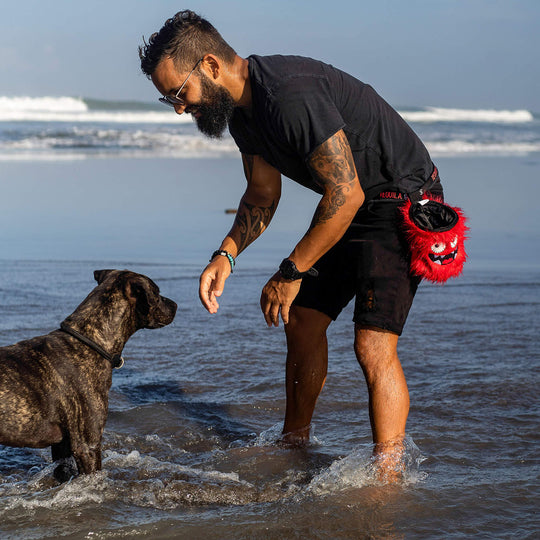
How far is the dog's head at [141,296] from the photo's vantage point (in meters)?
4.17

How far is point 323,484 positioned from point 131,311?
140 cm

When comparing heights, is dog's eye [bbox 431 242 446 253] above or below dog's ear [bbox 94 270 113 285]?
above

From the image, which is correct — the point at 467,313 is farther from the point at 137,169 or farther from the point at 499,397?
the point at 137,169

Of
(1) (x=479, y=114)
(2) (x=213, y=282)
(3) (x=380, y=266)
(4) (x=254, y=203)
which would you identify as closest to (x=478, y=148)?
(4) (x=254, y=203)

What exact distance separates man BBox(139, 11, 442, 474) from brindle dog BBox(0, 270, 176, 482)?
50 centimetres

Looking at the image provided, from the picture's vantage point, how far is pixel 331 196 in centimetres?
354

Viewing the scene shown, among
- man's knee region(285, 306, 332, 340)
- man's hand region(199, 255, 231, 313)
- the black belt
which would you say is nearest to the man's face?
man's hand region(199, 255, 231, 313)

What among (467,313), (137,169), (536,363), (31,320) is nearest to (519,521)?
(536,363)

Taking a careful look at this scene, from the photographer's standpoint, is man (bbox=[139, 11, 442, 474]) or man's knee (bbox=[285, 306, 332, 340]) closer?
man (bbox=[139, 11, 442, 474])

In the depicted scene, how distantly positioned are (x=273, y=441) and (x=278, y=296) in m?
1.31

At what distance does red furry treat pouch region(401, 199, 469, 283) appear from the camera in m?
3.84

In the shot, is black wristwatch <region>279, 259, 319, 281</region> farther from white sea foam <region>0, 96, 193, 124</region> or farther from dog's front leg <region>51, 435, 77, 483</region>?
white sea foam <region>0, 96, 193, 124</region>

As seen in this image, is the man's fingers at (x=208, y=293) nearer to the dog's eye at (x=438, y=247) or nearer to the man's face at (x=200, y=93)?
the man's face at (x=200, y=93)

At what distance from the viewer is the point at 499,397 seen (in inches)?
211
